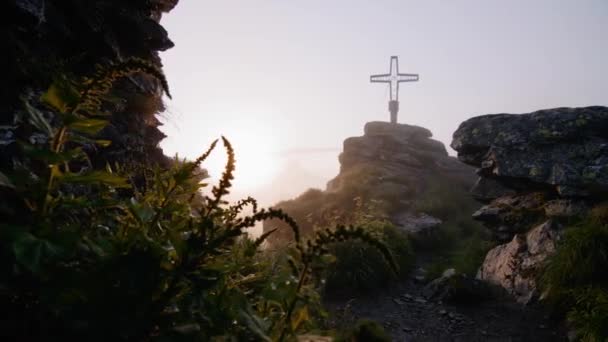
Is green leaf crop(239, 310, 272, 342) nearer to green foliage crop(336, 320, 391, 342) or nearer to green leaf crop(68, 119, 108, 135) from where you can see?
green foliage crop(336, 320, 391, 342)

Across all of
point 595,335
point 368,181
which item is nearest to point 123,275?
point 595,335

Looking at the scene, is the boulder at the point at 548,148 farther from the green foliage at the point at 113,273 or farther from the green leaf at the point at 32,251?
the green leaf at the point at 32,251

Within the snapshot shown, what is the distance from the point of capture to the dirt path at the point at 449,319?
7.92 metres

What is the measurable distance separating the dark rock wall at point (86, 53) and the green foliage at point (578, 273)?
27.2ft

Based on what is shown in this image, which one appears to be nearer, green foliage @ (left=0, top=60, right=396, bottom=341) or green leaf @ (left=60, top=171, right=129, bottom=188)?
green foliage @ (left=0, top=60, right=396, bottom=341)

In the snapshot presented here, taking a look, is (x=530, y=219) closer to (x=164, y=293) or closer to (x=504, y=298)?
(x=504, y=298)

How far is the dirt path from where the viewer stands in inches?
312

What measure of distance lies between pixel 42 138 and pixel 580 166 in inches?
499

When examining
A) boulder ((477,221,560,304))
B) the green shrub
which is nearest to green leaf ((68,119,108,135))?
the green shrub

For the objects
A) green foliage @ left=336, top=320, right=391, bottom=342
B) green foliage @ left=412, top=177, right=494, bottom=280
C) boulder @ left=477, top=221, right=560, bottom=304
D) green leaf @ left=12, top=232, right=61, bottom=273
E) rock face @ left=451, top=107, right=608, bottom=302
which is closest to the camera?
green leaf @ left=12, top=232, right=61, bottom=273

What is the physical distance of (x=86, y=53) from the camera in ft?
8.20

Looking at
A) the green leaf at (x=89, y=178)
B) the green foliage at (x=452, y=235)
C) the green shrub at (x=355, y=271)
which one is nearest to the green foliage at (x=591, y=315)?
the green shrub at (x=355, y=271)

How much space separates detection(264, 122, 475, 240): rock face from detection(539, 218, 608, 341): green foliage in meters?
7.06

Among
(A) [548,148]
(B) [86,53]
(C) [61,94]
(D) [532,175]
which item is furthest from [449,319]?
(C) [61,94]
